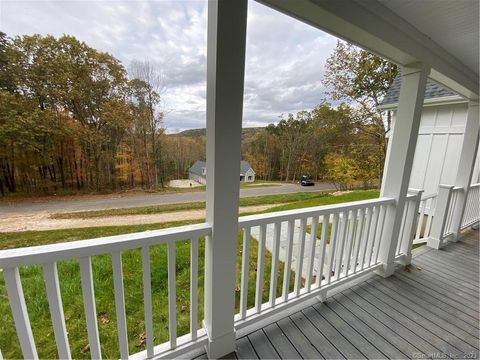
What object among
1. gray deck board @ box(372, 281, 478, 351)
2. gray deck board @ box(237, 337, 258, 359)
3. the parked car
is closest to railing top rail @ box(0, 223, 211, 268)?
gray deck board @ box(237, 337, 258, 359)

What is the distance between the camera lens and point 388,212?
242 cm

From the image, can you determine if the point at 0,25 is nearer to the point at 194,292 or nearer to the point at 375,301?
the point at 194,292

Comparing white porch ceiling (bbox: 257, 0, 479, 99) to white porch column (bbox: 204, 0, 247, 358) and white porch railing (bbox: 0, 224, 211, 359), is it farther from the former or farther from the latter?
white porch railing (bbox: 0, 224, 211, 359)

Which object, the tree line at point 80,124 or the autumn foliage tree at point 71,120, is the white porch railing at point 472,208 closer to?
the tree line at point 80,124

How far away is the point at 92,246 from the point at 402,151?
291 cm

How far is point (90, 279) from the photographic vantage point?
1.09 meters

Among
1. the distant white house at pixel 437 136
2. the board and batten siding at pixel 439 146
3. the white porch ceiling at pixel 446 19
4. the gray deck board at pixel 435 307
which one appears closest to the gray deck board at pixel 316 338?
the gray deck board at pixel 435 307

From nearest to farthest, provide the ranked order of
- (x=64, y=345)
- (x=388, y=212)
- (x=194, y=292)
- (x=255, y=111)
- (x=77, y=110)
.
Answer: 1. (x=77, y=110)
2. (x=64, y=345)
3. (x=194, y=292)
4. (x=255, y=111)
5. (x=388, y=212)

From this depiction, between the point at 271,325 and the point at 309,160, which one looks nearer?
the point at 271,325

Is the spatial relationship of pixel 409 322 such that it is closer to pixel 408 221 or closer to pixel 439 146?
pixel 408 221

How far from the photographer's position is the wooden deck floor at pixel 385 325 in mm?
1560

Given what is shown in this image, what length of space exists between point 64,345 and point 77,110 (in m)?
1.24

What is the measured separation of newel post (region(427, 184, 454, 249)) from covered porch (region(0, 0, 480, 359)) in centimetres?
39

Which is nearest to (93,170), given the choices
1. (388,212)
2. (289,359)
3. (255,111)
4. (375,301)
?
(255,111)
